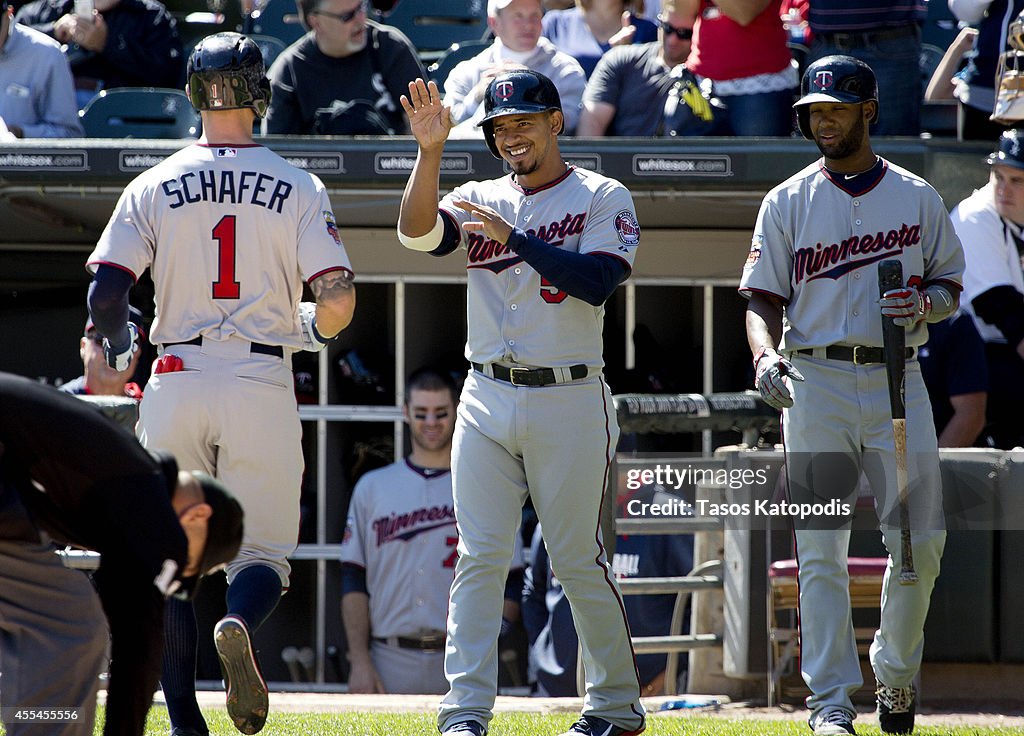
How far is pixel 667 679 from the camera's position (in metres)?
5.29

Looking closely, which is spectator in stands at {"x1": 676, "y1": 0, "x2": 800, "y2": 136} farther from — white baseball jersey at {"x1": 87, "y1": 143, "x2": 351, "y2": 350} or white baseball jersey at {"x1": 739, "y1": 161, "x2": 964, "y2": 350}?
white baseball jersey at {"x1": 87, "y1": 143, "x2": 351, "y2": 350}

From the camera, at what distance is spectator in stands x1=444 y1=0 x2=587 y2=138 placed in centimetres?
644

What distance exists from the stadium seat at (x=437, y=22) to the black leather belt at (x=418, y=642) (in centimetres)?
363

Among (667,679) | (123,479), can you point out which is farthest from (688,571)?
(123,479)

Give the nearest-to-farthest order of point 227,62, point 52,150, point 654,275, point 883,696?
1. point 227,62
2. point 883,696
3. point 52,150
4. point 654,275

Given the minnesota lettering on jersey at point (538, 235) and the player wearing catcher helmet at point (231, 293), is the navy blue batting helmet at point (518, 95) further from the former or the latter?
the player wearing catcher helmet at point (231, 293)

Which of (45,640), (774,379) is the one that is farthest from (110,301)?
(774,379)

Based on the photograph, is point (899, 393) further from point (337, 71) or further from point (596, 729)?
point (337, 71)

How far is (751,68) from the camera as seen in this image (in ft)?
19.7

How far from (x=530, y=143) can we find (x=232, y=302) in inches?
34.7

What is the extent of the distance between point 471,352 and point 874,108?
1347 mm

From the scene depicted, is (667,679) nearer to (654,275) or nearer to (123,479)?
(654,275)

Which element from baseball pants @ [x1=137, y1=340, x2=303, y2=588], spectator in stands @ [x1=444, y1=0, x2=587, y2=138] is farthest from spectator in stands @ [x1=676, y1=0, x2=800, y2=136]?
baseball pants @ [x1=137, y1=340, x2=303, y2=588]

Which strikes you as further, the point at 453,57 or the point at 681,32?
the point at 453,57
